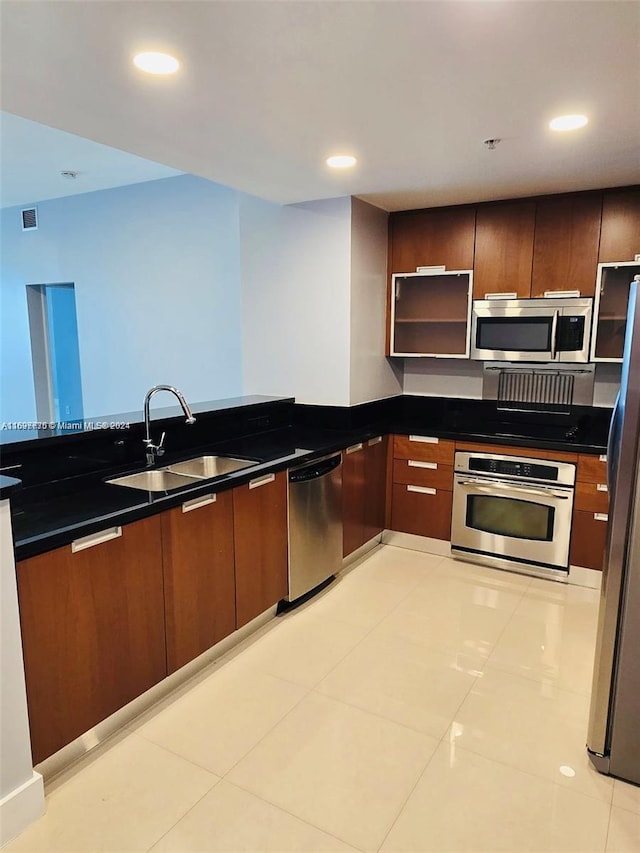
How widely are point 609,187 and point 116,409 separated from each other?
447cm

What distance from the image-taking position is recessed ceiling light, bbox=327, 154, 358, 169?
2.77 metres

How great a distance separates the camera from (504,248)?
3.71 metres

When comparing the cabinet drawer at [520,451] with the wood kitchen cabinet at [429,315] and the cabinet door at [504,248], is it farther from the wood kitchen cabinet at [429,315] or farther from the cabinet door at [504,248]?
the cabinet door at [504,248]

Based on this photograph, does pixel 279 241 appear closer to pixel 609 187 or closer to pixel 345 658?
pixel 609 187

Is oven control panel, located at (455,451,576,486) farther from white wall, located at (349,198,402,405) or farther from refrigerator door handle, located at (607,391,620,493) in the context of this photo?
refrigerator door handle, located at (607,391,620,493)

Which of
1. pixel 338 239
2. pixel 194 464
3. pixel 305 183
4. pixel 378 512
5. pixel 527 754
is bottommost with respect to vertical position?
pixel 527 754

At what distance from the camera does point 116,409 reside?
5.39m

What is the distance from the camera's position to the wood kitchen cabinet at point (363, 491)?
142 inches

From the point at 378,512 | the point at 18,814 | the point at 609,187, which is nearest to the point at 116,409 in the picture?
the point at 378,512

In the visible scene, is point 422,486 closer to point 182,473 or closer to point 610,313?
point 610,313

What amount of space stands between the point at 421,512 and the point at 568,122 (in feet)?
8.45

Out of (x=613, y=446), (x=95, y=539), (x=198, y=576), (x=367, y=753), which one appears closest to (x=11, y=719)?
(x=95, y=539)

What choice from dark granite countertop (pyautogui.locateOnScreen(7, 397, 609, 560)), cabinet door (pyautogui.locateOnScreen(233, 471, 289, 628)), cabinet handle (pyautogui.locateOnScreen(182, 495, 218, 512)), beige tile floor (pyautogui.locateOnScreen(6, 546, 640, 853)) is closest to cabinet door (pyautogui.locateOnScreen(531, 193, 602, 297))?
dark granite countertop (pyautogui.locateOnScreen(7, 397, 609, 560))

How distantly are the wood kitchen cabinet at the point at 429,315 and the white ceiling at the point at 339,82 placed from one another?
3.53 ft
